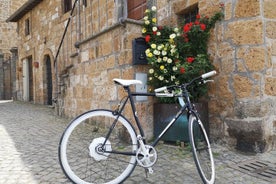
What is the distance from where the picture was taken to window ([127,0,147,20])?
235 inches

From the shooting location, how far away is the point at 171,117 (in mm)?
3744

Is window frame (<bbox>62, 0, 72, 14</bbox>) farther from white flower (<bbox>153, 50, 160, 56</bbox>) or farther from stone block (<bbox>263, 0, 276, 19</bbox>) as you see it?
stone block (<bbox>263, 0, 276, 19</bbox>)

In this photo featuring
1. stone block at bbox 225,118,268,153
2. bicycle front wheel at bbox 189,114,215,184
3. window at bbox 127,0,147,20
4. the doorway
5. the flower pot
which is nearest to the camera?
bicycle front wheel at bbox 189,114,215,184

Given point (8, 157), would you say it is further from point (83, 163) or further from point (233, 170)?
point (233, 170)

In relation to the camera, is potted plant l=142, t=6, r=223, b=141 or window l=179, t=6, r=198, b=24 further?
window l=179, t=6, r=198, b=24

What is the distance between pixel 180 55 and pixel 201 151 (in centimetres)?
187

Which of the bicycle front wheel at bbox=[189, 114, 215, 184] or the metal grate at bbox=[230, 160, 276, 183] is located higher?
the bicycle front wheel at bbox=[189, 114, 215, 184]

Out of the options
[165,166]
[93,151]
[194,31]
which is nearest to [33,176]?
[93,151]

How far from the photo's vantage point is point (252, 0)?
11.2ft

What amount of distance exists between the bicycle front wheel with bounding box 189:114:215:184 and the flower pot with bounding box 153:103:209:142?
106 cm

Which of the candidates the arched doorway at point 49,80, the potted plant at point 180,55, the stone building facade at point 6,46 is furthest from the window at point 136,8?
the stone building facade at point 6,46

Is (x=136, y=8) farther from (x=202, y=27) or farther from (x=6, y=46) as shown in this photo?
(x=6, y=46)

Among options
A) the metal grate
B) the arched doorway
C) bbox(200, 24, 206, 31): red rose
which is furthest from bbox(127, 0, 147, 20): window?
the arched doorway

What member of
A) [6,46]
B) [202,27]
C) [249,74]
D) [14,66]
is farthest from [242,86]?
[6,46]
